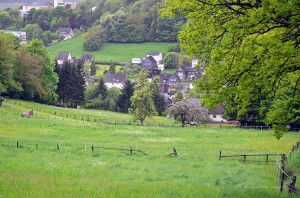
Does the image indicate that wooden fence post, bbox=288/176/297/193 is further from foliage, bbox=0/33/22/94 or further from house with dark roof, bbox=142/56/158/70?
house with dark roof, bbox=142/56/158/70

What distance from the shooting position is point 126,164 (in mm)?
25703

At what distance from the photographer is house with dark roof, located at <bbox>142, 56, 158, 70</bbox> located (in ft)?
492

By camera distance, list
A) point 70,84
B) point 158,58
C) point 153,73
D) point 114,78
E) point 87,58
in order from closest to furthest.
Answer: point 70,84 → point 114,78 → point 153,73 → point 87,58 → point 158,58

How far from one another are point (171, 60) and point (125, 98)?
66542mm

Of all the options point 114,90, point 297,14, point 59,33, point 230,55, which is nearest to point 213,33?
point 230,55

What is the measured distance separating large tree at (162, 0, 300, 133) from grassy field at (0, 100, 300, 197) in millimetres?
3717

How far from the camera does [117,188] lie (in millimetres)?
15836

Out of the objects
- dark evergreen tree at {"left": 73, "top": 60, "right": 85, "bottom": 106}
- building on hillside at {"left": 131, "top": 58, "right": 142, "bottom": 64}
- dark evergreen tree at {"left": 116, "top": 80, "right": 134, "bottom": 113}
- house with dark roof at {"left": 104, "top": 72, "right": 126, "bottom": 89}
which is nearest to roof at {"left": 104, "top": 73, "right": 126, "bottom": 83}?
house with dark roof at {"left": 104, "top": 72, "right": 126, "bottom": 89}

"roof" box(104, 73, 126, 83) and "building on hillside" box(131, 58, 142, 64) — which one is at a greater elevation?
"building on hillside" box(131, 58, 142, 64)

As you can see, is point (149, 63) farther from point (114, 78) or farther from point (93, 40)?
point (93, 40)

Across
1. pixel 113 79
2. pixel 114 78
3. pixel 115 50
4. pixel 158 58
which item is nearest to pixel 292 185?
pixel 113 79

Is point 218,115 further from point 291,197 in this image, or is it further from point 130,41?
point 130,41

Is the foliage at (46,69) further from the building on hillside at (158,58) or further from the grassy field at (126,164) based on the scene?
the building on hillside at (158,58)

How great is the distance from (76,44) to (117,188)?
169 metres
